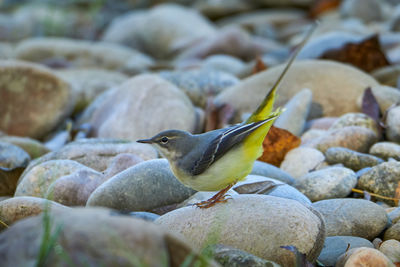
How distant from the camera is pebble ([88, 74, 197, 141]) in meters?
6.10

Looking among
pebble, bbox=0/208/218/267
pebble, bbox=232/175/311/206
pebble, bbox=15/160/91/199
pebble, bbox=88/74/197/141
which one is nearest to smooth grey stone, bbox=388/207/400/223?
pebble, bbox=232/175/311/206

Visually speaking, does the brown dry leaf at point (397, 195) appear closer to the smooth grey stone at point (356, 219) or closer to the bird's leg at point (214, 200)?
the smooth grey stone at point (356, 219)

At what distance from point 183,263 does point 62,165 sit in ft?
9.07

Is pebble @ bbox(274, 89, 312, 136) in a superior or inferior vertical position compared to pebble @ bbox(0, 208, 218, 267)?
inferior

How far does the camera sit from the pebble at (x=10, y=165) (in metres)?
4.88

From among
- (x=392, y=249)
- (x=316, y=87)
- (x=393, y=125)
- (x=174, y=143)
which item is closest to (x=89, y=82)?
(x=316, y=87)

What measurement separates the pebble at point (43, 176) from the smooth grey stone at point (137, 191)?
64 cm

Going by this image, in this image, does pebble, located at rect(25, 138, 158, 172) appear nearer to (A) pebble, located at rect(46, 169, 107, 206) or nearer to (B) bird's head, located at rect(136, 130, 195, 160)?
(A) pebble, located at rect(46, 169, 107, 206)

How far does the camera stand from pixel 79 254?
2.04 meters

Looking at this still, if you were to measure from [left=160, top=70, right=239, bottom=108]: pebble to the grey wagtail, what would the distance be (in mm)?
3854

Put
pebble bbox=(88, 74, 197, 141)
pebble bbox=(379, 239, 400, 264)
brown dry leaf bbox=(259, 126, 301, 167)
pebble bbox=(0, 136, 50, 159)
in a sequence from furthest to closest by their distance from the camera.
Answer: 1. pebble bbox=(88, 74, 197, 141)
2. pebble bbox=(0, 136, 50, 159)
3. brown dry leaf bbox=(259, 126, 301, 167)
4. pebble bbox=(379, 239, 400, 264)

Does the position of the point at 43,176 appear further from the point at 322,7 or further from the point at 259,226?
the point at 322,7

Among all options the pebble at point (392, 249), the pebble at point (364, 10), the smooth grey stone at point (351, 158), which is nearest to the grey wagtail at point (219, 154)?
the pebble at point (392, 249)

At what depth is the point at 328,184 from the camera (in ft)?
14.0
